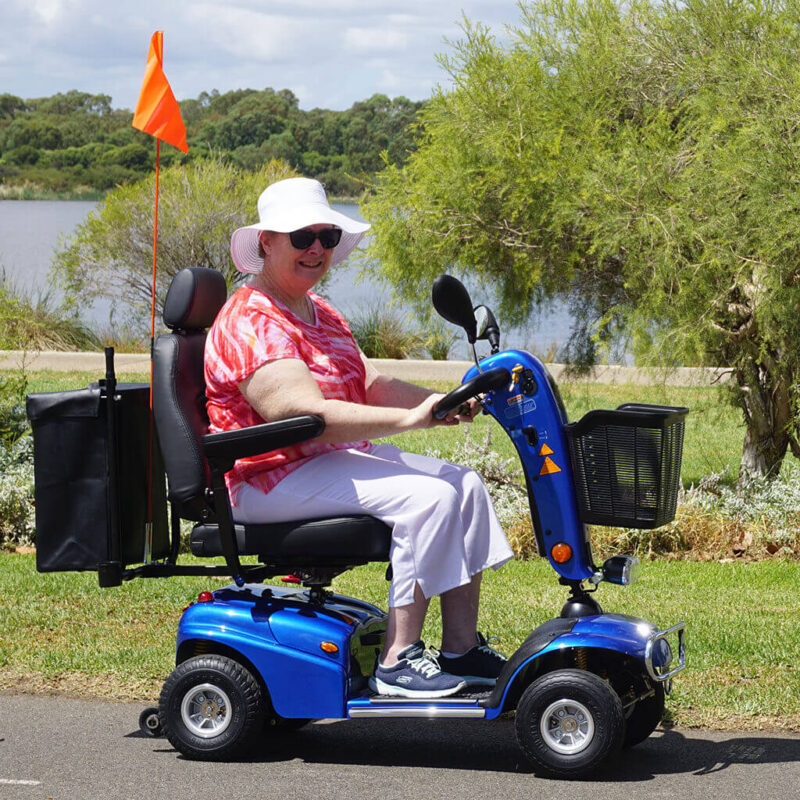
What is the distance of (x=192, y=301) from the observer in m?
4.05

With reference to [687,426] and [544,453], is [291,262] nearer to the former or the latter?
[544,453]

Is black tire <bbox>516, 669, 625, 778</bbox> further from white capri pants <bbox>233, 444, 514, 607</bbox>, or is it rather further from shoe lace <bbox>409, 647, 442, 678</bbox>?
white capri pants <bbox>233, 444, 514, 607</bbox>

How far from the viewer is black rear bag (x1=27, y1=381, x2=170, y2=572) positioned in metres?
3.96

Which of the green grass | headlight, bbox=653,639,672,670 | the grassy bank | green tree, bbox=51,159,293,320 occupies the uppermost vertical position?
green tree, bbox=51,159,293,320

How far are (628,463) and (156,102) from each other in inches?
81.7

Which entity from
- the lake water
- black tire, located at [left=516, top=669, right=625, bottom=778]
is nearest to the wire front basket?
black tire, located at [left=516, top=669, right=625, bottom=778]

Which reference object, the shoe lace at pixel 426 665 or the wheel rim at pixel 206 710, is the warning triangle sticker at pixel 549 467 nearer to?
the shoe lace at pixel 426 665

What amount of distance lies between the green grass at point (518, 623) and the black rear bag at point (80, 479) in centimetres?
80

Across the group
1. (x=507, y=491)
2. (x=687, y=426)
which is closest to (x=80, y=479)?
(x=507, y=491)

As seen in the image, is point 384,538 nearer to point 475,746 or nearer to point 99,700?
point 475,746

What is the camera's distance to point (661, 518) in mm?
3539

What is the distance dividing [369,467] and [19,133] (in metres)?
50.8

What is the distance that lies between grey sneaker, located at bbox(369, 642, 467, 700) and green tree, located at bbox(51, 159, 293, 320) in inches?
637

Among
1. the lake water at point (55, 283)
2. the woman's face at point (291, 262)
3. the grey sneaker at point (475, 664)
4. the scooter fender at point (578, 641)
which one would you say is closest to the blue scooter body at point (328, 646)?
the scooter fender at point (578, 641)
